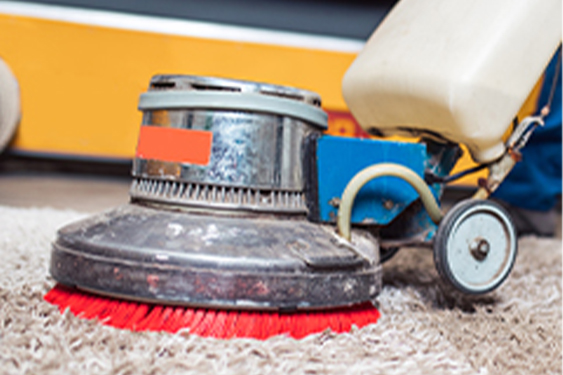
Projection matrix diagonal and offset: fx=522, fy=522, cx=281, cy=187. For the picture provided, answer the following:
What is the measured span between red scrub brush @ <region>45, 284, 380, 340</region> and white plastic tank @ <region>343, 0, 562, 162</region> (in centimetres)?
36

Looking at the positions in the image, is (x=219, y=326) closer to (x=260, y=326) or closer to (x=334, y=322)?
(x=260, y=326)

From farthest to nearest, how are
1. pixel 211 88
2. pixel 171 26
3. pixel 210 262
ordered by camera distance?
1. pixel 171 26
2. pixel 211 88
3. pixel 210 262

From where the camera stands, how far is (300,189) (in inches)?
32.0

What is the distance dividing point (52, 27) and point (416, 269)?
1656 mm

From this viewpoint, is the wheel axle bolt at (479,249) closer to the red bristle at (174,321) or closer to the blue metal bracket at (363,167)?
the blue metal bracket at (363,167)

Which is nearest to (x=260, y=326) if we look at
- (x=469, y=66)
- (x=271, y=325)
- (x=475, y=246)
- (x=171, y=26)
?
(x=271, y=325)

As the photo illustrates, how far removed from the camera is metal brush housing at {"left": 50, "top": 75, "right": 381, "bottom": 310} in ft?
2.13

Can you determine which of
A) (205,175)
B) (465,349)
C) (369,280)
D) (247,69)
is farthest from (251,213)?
(247,69)

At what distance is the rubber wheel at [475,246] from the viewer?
78 centimetres

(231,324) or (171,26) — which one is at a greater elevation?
(171,26)

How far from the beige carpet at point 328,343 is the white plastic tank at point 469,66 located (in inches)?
10.8

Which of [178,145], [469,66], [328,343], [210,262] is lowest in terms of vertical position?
[328,343]

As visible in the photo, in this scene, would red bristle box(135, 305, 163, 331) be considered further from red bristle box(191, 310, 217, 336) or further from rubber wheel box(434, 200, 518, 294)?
rubber wheel box(434, 200, 518, 294)

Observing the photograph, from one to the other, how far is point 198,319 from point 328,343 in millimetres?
168
